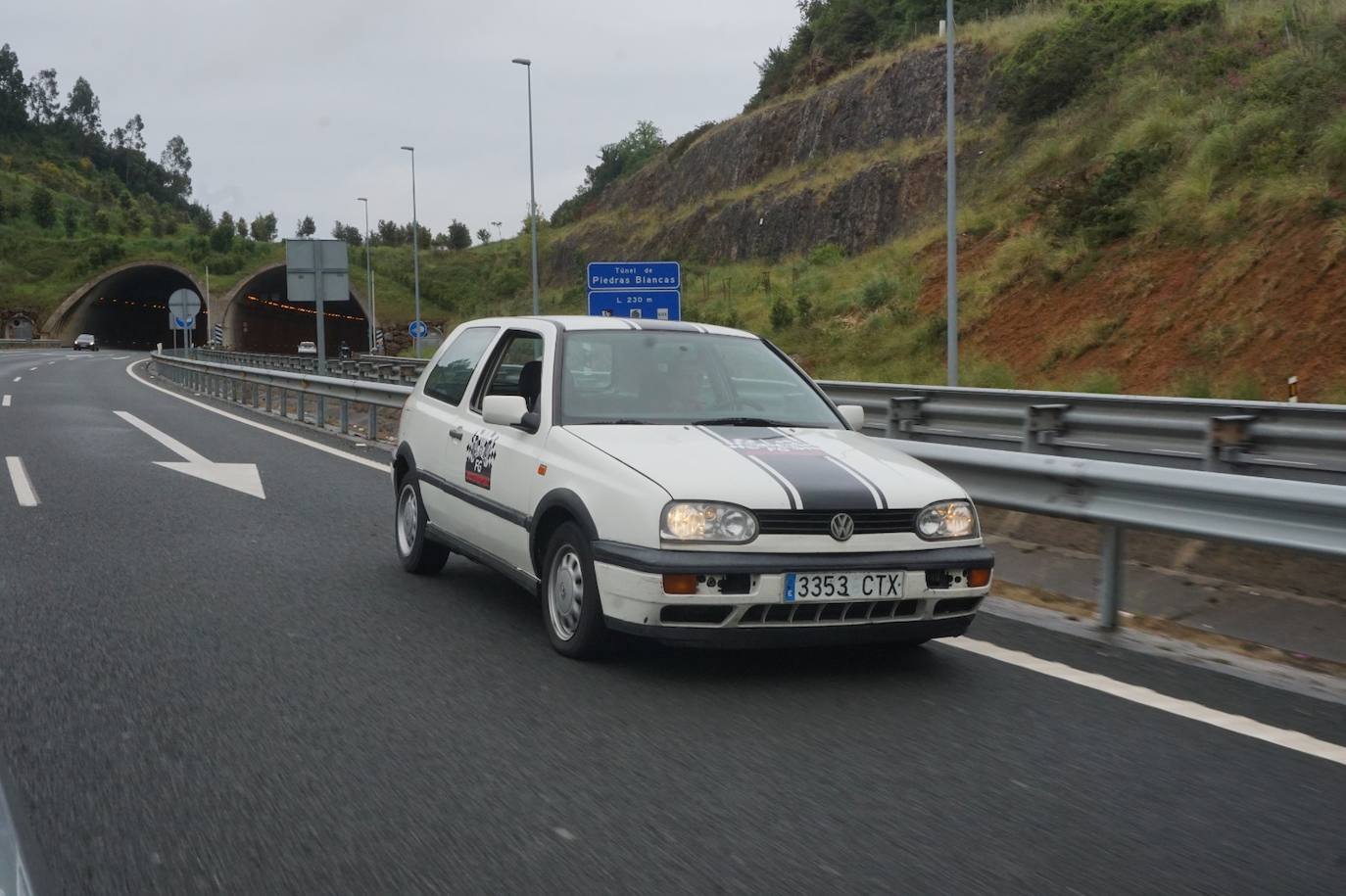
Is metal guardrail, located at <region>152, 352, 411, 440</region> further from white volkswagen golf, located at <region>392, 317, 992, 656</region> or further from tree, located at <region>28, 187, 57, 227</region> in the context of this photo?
tree, located at <region>28, 187, 57, 227</region>

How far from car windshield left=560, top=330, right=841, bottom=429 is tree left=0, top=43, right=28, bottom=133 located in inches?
7764

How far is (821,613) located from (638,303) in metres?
19.1

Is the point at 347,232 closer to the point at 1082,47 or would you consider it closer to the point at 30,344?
the point at 30,344

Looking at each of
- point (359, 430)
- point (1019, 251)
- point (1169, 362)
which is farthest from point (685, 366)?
point (1019, 251)

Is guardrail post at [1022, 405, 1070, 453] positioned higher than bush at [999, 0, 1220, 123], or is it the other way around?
bush at [999, 0, 1220, 123]

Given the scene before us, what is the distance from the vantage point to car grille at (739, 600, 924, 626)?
531 cm

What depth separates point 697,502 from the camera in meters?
5.32

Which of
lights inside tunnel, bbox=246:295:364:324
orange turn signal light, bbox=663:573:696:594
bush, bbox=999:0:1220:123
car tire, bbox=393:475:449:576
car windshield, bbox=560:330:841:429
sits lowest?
car tire, bbox=393:475:449:576

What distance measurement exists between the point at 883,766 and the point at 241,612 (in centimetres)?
359

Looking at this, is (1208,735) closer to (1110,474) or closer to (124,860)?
(1110,474)

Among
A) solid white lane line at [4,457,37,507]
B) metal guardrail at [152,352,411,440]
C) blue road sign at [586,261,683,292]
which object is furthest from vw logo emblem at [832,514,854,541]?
blue road sign at [586,261,683,292]

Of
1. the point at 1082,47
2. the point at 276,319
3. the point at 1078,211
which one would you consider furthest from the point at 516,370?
the point at 276,319

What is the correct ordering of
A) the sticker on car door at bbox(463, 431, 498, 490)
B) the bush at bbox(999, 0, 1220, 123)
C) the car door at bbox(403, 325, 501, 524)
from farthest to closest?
the bush at bbox(999, 0, 1220, 123) < the car door at bbox(403, 325, 501, 524) < the sticker on car door at bbox(463, 431, 498, 490)

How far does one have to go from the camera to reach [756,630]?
5.37 meters
